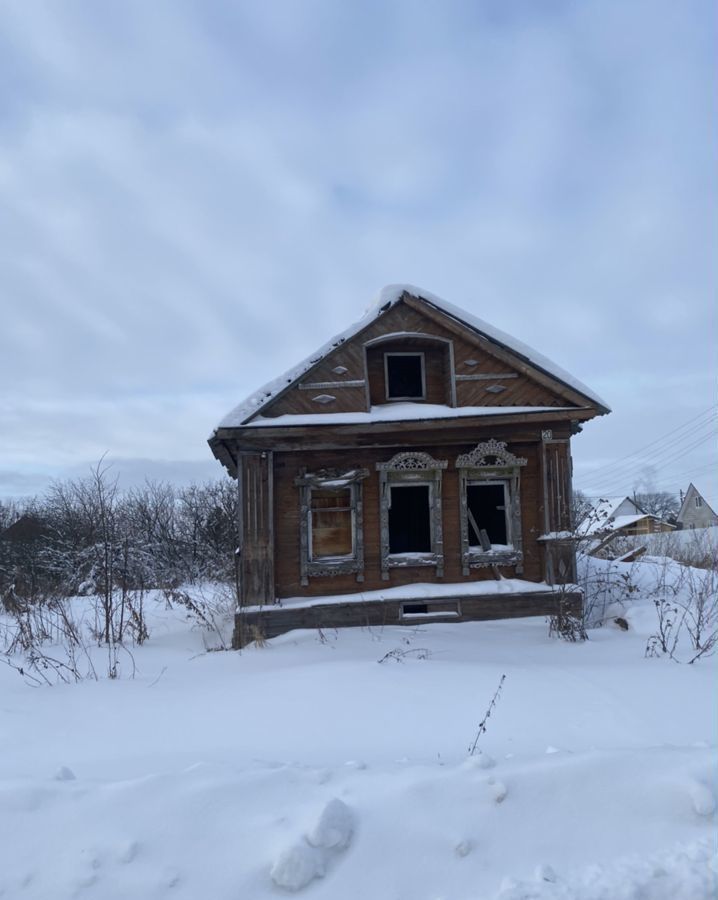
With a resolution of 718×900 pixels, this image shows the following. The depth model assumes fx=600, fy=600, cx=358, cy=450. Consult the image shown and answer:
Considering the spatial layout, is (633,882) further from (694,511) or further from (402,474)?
(694,511)

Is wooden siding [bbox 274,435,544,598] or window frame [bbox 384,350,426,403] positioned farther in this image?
window frame [bbox 384,350,426,403]

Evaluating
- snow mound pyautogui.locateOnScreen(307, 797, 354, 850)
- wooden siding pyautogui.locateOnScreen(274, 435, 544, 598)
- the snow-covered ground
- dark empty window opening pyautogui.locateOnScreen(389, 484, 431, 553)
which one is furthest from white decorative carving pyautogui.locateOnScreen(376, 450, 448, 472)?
snow mound pyautogui.locateOnScreen(307, 797, 354, 850)

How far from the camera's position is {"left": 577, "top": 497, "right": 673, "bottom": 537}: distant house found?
31.1 feet

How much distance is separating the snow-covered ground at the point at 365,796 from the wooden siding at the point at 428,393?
5365mm

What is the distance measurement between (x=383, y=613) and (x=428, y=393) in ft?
12.7

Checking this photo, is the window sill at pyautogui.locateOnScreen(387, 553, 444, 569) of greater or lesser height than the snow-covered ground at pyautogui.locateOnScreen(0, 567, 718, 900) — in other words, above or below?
above

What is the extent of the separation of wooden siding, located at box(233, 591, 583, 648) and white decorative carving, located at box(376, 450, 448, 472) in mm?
2138

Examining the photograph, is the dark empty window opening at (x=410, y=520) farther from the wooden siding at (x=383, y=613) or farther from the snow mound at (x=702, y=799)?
the snow mound at (x=702, y=799)

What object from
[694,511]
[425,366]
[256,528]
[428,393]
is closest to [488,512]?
[428,393]

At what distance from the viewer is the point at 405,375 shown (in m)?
11.2

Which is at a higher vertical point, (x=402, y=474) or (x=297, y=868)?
(x=402, y=474)

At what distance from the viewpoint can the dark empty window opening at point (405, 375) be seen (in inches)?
429

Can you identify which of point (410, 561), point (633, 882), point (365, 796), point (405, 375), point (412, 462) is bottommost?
point (633, 882)

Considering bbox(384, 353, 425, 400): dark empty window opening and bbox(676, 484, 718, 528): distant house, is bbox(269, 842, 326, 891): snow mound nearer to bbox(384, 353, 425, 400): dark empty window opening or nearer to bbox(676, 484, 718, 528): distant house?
bbox(384, 353, 425, 400): dark empty window opening
